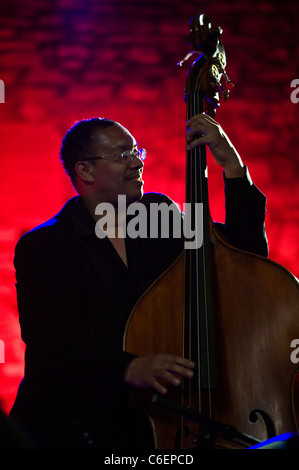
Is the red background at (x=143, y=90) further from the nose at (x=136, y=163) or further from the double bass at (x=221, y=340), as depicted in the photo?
the double bass at (x=221, y=340)

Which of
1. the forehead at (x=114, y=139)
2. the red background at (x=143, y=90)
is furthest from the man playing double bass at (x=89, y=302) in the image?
the red background at (x=143, y=90)

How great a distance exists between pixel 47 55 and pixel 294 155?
1.21 metres

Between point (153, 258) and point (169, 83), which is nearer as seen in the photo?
point (153, 258)

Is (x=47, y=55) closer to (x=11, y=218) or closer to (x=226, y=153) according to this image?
(x=11, y=218)

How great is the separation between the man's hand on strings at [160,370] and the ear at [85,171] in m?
0.82

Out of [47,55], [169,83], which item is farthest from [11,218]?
[169,83]

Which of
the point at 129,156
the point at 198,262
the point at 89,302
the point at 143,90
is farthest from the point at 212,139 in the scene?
the point at 143,90

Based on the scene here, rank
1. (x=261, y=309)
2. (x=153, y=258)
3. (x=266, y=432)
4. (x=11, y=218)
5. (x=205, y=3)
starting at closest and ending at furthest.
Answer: (x=266, y=432)
(x=261, y=309)
(x=153, y=258)
(x=11, y=218)
(x=205, y=3)

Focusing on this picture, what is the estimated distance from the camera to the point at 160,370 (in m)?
1.21

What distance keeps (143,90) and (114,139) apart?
73cm

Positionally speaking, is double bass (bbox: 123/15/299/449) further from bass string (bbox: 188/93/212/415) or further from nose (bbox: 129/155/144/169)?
nose (bbox: 129/155/144/169)

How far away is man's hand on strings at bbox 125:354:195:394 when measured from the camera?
3.95 feet

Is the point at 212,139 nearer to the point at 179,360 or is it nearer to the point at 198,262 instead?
the point at 198,262

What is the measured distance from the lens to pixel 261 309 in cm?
126
